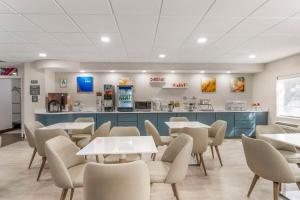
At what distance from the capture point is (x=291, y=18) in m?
2.98

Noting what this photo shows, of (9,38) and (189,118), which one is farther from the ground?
(9,38)

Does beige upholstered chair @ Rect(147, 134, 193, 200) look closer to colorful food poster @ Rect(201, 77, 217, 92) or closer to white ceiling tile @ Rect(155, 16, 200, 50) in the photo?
white ceiling tile @ Rect(155, 16, 200, 50)

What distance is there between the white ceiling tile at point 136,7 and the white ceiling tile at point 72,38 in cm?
128

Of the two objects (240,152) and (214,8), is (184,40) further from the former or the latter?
(240,152)

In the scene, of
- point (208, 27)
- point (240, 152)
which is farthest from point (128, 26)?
point (240, 152)

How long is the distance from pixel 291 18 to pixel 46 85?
617 cm

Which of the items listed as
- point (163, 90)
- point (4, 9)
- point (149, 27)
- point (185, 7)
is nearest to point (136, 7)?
point (185, 7)

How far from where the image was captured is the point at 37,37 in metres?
3.90

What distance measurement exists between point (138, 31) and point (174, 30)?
1.94ft

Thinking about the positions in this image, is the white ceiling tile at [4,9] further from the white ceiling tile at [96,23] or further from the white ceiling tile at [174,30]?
the white ceiling tile at [174,30]

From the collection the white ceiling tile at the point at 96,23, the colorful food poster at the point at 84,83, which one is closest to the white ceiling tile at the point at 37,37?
the white ceiling tile at the point at 96,23

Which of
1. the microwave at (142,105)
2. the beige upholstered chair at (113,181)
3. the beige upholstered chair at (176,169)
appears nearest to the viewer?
the beige upholstered chair at (113,181)

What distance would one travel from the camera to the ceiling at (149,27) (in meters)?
2.62

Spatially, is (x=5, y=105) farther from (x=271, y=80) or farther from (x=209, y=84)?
(x=271, y=80)
